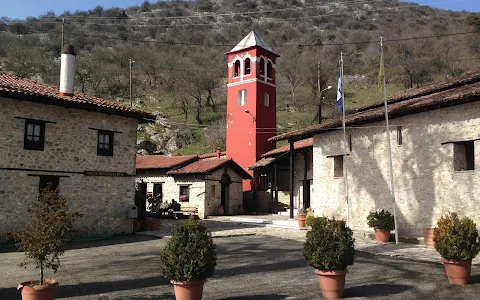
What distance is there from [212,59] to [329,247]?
6915 centimetres

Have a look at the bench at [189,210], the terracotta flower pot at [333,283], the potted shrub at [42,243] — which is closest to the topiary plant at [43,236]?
the potted shrub at [42,243]

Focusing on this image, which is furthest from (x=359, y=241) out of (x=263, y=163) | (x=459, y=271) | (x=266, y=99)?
(x=266, y=99)

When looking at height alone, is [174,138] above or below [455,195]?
above

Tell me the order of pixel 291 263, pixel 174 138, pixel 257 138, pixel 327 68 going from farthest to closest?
1. pixel 327 68
2. pixel 174 138
3. pixel 257 138
4. pixel 291 263

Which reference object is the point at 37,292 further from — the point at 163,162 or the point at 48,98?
the point at 163,162

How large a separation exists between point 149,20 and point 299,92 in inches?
2553

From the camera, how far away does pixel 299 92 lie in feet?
186

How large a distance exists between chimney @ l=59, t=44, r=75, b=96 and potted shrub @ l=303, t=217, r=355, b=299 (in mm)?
12445

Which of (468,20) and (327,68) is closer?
(327,68)

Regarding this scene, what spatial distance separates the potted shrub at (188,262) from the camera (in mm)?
6156

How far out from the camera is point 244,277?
869 centimetres

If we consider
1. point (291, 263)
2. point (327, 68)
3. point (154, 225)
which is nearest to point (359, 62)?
point (327, 68)

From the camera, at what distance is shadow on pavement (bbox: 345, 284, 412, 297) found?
7039 mm

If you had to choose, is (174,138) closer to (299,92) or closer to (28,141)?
(299,92)
